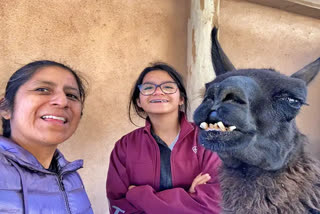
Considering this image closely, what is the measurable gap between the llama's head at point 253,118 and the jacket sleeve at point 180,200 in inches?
21.8

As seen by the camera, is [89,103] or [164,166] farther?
[89,103]

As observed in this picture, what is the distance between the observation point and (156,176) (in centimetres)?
215

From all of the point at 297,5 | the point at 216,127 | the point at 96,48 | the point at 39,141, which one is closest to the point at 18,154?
the point at 39,141

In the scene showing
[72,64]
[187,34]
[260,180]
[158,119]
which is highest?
[187,34]

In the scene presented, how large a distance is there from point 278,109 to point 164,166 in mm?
1065

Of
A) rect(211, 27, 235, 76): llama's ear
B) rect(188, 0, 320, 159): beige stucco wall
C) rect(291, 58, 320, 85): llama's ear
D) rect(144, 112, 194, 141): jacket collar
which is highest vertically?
rect(188, 0, 320, 159): beige stucco wall

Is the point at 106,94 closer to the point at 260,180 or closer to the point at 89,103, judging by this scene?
the point at 89,103

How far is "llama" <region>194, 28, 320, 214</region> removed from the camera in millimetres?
1229

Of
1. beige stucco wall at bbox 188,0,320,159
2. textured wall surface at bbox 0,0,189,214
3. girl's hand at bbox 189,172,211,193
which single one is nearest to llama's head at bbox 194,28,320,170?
girl's hand at bbox 189,172,211,193

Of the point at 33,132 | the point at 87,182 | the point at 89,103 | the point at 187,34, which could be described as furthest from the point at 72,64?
the point at 33,132

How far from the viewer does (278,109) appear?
1345 mm

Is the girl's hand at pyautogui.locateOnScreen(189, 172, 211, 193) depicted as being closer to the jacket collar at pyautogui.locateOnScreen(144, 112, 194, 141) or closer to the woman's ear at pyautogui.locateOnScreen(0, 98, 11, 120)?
the jacket collar at pyautogui.locateOnScreen(144, 112, 194, 141)

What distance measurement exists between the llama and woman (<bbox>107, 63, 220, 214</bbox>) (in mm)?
466

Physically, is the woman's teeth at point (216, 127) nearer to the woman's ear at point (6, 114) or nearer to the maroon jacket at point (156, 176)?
the maroon jacket at point (156, 176)
